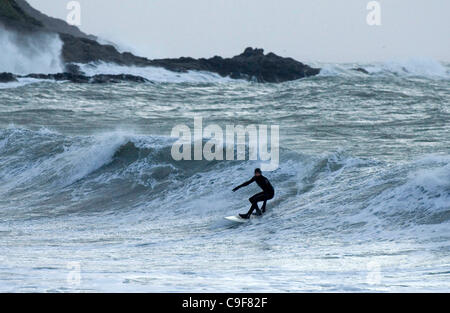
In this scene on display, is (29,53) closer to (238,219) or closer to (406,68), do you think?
(406,68)

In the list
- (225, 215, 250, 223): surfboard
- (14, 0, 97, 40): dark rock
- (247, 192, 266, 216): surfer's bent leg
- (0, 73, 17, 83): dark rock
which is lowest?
(225, 215, 250, 223): surfboard

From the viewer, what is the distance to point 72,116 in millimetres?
33438

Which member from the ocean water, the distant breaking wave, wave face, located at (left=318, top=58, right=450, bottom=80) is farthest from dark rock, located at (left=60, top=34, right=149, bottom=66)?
the distant breaking wave

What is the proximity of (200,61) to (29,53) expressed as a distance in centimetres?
1424

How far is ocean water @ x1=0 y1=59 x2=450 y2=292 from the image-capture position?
8570 mm

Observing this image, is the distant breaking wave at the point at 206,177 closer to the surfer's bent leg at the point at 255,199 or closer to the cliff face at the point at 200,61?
the surfer's bent leg at the point at 255,199

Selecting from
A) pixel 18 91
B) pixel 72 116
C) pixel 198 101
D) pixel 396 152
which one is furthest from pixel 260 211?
pixel 18 91

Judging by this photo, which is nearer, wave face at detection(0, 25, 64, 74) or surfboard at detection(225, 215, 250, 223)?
surfboard at detection(225, 215, 250, 223)

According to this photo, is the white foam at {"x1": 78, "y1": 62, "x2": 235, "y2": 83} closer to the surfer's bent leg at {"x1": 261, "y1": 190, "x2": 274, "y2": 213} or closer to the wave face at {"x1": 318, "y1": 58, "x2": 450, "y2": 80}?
the wave face at {"x1": 318, "y1": 58, "x2": 450, "y2": 80}

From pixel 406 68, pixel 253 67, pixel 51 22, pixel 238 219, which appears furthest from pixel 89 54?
pixel 238 219

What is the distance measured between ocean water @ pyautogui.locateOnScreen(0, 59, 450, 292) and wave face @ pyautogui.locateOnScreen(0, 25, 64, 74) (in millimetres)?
32412
